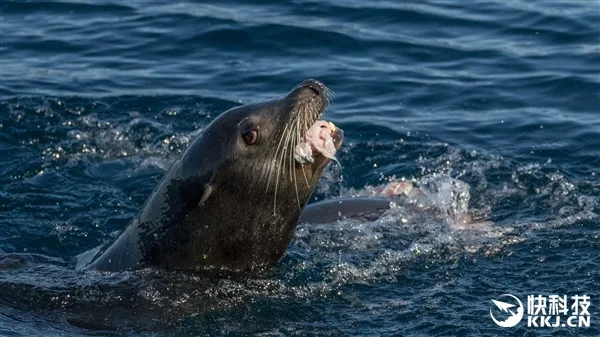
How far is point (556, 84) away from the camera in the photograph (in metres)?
15.6

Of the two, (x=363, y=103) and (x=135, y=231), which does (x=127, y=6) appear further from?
(x=135, y=231)

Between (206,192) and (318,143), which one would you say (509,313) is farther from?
(206,192)

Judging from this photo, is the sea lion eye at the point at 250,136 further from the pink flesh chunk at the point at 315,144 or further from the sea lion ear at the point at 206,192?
the sea lion ear at the point at 206,192

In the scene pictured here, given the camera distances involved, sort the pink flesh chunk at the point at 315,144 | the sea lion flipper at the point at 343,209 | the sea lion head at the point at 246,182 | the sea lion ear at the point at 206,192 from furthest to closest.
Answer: the sea lion flipper at the point at 343,209
the sea lion ear at the point at 206,192
the sea lion head at the point at 246,182
the pink flesh chunk at the point at 315,144

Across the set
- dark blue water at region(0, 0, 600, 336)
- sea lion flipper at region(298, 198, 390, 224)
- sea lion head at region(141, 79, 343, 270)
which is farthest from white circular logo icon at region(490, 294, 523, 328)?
sea lion flipper at region(298, 198, 390, 224)

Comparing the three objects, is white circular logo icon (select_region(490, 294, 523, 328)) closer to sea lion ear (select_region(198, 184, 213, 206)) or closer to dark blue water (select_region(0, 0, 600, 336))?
dark blue water (select_region(0, 0, 600, 336))

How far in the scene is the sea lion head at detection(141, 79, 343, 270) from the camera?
344 inches

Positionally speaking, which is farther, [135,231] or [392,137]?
[392,137]

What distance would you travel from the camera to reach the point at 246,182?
29.2 ft

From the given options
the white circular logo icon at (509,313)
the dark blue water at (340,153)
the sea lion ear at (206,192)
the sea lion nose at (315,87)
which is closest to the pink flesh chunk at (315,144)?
the sea lion nose at (315,87)

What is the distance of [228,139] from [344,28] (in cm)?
914

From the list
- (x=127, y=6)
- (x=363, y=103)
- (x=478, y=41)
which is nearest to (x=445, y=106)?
(x=363, y=103)

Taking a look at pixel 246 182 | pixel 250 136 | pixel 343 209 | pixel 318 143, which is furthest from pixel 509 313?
pixel 343 209

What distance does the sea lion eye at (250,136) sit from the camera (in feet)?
28.8
